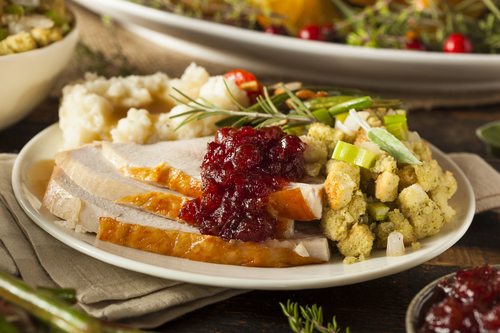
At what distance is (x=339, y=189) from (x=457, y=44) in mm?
2584

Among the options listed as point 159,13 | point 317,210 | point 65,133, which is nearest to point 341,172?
point 317,210

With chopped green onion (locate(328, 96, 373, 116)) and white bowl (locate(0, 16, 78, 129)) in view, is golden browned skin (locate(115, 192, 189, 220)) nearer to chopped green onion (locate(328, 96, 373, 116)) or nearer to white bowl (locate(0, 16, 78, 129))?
chopped green onion (locate(328, 96, 373, 116))

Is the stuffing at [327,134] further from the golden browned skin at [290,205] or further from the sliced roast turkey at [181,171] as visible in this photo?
the golden browned skin at [290,205]

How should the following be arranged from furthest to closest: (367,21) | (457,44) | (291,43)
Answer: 1. (367,21)
2. (457,44)
3. (291,43)

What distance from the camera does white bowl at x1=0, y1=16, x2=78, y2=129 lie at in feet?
12.7

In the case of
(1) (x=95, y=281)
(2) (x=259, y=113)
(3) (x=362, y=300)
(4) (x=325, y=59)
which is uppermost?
(2) (x=259, y=113)

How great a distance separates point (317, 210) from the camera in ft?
9.61

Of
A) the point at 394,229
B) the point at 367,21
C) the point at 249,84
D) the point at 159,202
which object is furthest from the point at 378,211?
the point at 367,21

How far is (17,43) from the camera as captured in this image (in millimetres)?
3916

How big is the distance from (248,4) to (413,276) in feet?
9.44

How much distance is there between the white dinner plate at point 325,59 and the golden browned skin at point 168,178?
6.89 ft

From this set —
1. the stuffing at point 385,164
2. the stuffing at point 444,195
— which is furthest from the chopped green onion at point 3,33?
the stuffing at point 444,195

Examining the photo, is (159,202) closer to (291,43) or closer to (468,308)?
(468,308)

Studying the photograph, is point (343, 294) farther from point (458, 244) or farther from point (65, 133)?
point (65, 133)
